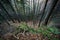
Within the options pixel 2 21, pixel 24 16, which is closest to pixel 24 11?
pixel 24 16

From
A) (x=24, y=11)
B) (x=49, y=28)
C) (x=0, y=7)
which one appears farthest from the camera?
(x=24, y=11)

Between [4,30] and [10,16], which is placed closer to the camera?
[4,30]

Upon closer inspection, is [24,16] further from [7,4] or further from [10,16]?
[7,4]

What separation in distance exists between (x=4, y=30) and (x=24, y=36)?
0.48m

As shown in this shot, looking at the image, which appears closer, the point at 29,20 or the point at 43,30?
the point at 43,30

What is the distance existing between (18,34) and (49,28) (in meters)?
0.76

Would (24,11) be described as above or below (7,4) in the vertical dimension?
below

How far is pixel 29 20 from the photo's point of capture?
4.02 meters

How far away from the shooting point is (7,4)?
352 centimetres

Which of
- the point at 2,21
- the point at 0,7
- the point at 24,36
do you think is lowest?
the point at 24,36

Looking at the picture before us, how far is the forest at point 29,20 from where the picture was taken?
3445 millimetres

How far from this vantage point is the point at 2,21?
362cm

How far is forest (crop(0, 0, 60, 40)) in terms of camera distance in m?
3.45

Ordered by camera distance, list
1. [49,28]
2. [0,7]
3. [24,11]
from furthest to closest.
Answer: [24,11] → [49,28] → [0,7]
